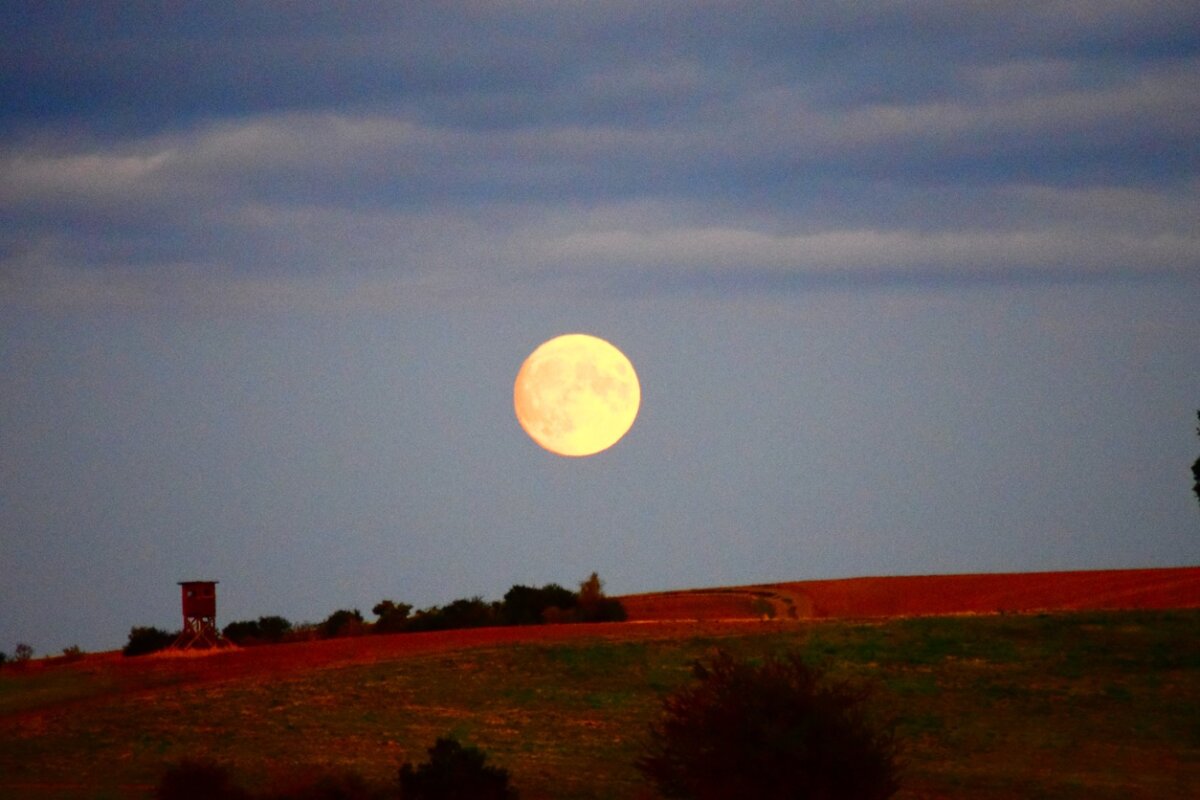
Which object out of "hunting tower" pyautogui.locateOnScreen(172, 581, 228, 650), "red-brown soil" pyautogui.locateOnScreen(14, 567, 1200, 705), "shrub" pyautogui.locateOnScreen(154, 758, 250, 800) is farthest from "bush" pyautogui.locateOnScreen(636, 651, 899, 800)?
"hunting tower" pyautogui.locateOnScreen(172, 581, 228, 650)

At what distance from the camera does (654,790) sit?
2722cm

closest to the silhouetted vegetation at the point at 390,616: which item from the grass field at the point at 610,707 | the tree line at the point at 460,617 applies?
the tree line at the point at 460,617

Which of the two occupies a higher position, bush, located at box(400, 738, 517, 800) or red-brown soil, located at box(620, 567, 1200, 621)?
red-brown soil, located at box(620, 567, 1200, 621)

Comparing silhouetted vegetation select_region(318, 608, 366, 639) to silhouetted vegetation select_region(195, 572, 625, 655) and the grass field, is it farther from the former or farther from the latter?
the grass field

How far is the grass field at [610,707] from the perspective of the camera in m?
29.9

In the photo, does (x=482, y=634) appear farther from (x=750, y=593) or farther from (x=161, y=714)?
(x=750, y=593)

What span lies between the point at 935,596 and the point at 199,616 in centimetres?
3019

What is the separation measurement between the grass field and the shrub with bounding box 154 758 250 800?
4.52 ft

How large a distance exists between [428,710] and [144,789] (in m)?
8.22

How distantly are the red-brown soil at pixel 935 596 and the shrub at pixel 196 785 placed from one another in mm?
29588

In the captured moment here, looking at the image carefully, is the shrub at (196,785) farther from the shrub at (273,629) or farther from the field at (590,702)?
the shrub at (273,629)

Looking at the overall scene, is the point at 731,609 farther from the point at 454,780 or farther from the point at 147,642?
the point at 454,780

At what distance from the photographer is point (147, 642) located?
4900 cm

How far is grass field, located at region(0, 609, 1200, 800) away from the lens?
98.0 feet
